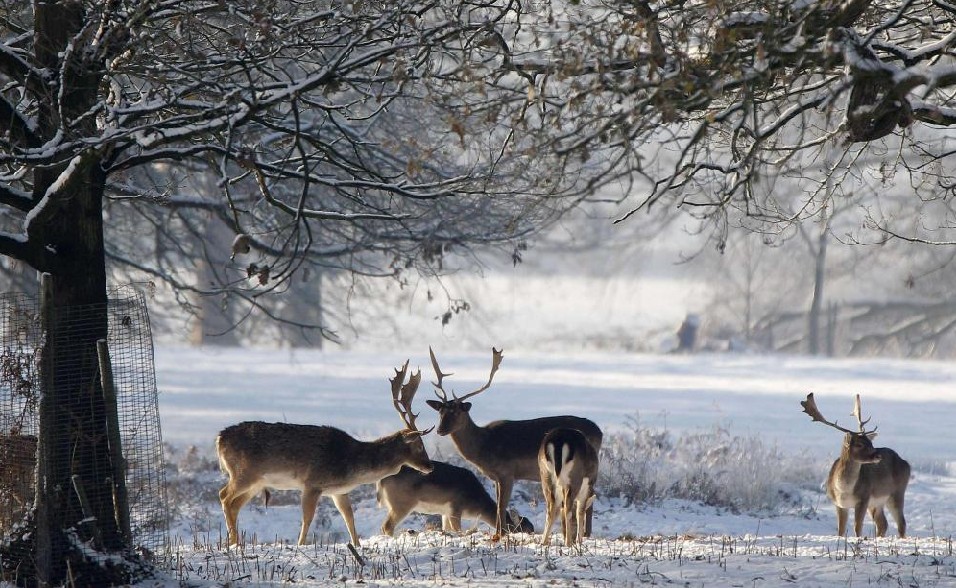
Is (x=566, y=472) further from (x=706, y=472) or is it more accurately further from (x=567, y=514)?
(x=706, y=472)

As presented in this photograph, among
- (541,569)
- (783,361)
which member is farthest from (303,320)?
(541,569)

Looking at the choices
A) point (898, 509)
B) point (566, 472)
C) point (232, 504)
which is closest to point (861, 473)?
point (898, 509)

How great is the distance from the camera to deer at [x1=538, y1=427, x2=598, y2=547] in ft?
30.3

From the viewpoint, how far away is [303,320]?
31.4 meters

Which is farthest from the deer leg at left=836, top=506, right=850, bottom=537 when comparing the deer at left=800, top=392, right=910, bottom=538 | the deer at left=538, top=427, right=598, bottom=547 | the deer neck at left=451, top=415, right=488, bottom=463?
the deer neck at left=451, top=415, right=488, bottom=463

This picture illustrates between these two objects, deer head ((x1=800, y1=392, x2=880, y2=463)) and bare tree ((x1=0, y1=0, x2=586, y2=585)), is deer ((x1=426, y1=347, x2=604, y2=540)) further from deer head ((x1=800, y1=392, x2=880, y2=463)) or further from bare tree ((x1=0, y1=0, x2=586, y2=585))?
bare tree ((x1=0, y1=0, x2=586, y2=585))

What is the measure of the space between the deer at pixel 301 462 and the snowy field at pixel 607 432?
502mm

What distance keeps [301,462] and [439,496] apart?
1668mm

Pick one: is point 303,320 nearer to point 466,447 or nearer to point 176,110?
point 466,447

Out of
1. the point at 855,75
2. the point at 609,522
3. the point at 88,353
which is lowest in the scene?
the point at 609,522

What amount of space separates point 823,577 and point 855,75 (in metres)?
3.39

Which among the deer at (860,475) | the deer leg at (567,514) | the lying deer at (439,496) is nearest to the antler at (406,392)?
the lying deer at (439,496)

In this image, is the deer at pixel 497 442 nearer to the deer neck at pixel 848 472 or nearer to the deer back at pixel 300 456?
the deer back at pixel 300 456

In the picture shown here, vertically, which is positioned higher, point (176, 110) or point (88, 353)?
point (176, 110)
